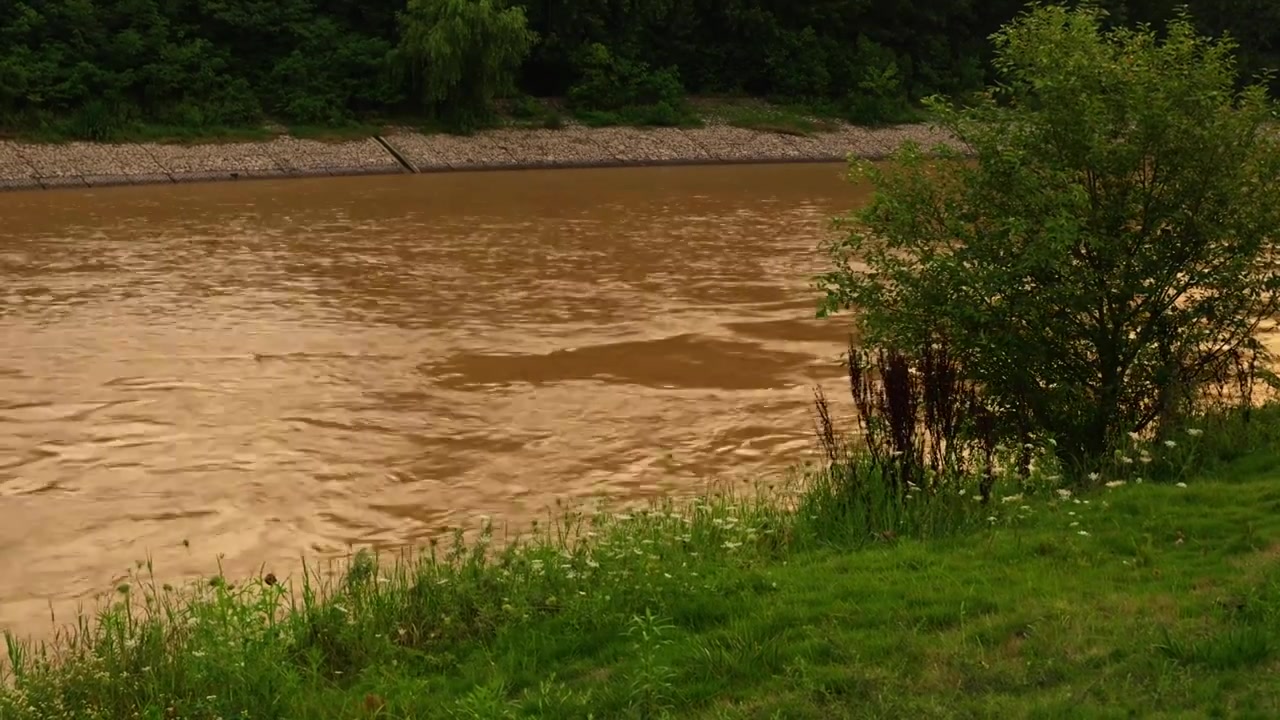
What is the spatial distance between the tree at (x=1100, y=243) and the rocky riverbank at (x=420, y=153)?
809 inches

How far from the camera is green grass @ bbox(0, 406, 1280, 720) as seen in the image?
5492 millimetres

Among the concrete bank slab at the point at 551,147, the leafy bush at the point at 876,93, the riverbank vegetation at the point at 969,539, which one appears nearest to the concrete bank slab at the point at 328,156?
the concrete bank slab at the point at 551,147

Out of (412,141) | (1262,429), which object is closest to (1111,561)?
(1262,429)

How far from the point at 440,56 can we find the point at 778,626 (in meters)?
35.0

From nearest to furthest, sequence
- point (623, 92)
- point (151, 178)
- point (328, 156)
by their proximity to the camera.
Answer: point (151, 178)
point (328, 156)
point (623, 92)

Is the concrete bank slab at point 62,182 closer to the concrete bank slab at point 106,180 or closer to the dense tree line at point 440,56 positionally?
the concrete bank slab at point 106,180

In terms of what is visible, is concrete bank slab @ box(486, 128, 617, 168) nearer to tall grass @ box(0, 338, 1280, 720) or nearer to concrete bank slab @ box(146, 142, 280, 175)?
concrete bank slab @ box(146, 142, 280, 175)

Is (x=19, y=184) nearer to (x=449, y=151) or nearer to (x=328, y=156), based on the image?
(x=328, y=156)

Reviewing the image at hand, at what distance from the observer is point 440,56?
39.3m

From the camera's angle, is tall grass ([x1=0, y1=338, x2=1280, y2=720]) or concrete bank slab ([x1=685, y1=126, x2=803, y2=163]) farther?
concrete bank slab ([x1=685, y1=126, x2=803, y2=163])

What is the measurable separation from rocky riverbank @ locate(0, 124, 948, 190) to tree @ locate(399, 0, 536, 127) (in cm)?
137

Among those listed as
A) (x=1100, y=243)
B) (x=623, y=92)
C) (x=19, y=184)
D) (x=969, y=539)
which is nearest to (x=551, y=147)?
(x=623, y=92)

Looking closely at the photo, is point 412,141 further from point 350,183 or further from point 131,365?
point 131,365

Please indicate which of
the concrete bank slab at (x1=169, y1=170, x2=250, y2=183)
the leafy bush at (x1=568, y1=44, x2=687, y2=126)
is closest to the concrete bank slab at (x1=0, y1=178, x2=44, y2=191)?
the concrete bank slab at (x1=169, y1=170, x2=250, y2=183)
